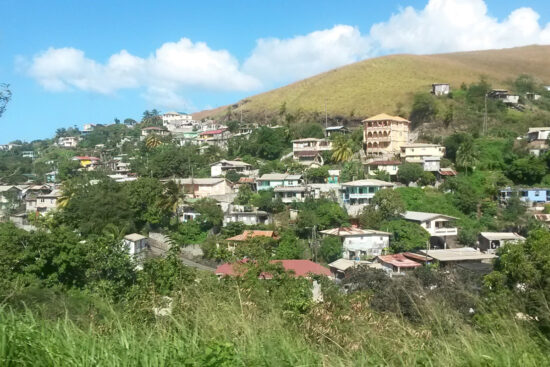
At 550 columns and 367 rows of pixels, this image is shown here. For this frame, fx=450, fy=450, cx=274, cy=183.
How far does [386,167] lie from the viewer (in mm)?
33906

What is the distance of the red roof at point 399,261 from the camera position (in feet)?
68.2

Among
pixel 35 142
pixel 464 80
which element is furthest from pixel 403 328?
pixel 35 142

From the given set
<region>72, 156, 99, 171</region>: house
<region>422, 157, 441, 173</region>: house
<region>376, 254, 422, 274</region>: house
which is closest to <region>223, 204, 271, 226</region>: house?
<region>376, 254, 422, 274</region>: house

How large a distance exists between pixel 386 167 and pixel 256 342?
32227mm

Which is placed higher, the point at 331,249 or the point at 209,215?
the point at 209,215

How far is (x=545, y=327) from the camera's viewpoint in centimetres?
307

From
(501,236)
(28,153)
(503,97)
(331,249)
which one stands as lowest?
(331,249)

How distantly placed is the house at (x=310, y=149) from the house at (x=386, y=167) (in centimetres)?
554

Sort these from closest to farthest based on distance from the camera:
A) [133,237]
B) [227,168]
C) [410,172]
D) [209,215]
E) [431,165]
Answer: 1. [133,237]
2. [209,215]
3. [410,172]
4. [431,165]
5. [227,168]

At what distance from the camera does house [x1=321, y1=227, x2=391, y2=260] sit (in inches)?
961

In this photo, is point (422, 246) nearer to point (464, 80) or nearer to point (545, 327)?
point (545, 327)

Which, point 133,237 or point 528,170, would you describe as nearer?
point 133,237

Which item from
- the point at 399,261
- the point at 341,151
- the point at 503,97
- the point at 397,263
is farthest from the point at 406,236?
the point at 503,97

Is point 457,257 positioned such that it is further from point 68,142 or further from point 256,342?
point 68,142
